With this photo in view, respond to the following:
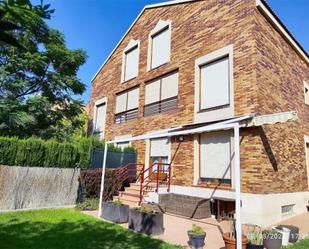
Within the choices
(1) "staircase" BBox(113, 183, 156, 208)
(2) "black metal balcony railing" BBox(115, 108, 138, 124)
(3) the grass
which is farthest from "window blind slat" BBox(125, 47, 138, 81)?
(3) the grass

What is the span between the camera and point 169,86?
16422mm

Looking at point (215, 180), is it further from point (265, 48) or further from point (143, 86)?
point (143, 86)

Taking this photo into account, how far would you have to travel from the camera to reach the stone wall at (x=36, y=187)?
12.1 meters

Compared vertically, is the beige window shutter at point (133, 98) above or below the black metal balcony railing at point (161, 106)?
above

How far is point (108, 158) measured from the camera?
16.8 meters

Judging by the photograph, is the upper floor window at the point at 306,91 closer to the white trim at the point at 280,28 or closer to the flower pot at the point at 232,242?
the white trim at the point at 280,28

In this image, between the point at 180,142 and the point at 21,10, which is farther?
the point at 180,142

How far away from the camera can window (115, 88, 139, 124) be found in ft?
63.7

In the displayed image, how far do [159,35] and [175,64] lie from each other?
3.60 m

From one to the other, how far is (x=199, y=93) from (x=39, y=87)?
12.9 metres

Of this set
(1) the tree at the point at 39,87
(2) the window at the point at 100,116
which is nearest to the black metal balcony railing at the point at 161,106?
(2) the window at the point at 100,116

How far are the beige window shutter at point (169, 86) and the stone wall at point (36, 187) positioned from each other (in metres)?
6.89

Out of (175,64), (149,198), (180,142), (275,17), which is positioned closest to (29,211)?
(149,198)

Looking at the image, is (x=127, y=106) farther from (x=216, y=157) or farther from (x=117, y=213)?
(x=117, y=213)
